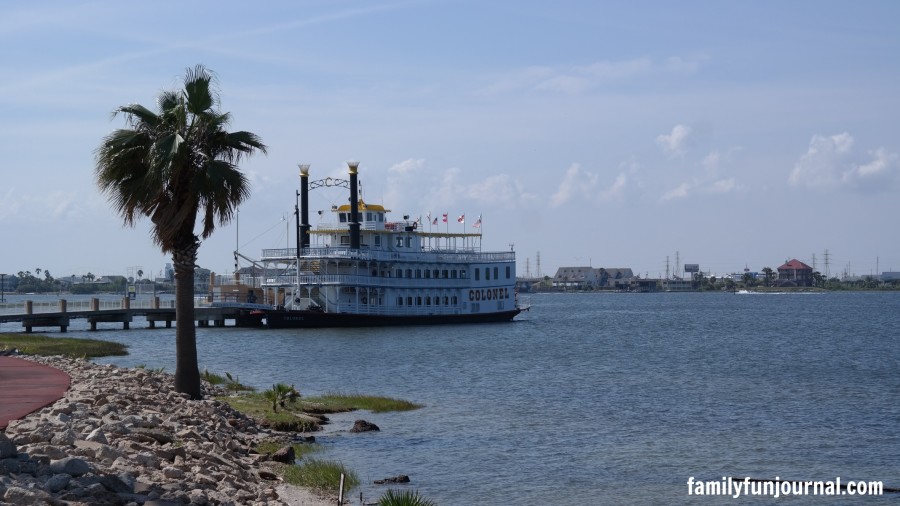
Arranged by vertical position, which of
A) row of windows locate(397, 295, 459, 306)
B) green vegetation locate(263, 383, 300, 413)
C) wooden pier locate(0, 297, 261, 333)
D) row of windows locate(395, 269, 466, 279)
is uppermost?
row of windows locate(395, 269, 466, 279)

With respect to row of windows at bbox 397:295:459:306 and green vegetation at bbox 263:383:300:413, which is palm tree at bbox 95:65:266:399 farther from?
row of windows at bbox 397:295:459:306

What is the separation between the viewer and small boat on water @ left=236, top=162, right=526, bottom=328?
74.0 m

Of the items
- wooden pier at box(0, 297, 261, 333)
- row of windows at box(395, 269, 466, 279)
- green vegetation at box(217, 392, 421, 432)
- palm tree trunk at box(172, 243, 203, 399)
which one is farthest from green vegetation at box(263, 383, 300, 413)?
row of windows at box(395, 269, 466, 279)

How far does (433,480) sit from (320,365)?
26.9 metres

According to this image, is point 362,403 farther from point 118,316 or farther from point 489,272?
point 489,272

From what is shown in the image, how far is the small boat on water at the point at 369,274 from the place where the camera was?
243 ft

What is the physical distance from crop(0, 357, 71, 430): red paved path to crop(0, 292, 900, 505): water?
5440 millimetres

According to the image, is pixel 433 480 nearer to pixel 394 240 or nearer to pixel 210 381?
pixel 210 381

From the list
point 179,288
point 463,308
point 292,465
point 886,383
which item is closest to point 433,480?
point 292,465

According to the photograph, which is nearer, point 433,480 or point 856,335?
point 433,480

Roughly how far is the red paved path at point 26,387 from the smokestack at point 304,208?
170 feet

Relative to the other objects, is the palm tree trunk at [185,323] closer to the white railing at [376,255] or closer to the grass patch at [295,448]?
the grass patch at [295,448]

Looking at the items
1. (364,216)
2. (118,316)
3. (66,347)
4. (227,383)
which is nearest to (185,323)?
(227,383)

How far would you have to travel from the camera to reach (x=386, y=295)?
77.5 metres
